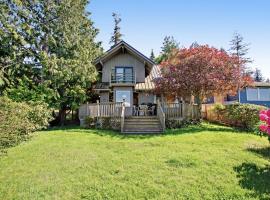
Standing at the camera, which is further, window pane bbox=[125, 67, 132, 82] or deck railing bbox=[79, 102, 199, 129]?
window pane bbox=[125, 67, 132, 82]

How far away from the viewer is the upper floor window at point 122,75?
82.7ft

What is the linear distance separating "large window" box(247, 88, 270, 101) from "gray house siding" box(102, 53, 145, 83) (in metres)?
14.2

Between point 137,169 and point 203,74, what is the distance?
36.7 ft

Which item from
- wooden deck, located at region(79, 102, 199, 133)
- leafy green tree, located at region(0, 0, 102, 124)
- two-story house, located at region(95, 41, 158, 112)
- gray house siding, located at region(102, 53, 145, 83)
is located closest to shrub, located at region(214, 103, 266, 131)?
wooden deck, located at region(79, 102, 199, 133)

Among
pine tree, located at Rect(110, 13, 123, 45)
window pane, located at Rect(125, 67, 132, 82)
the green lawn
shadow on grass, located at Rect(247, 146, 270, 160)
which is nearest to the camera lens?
the green lawn

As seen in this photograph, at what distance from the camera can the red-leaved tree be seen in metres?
18.5

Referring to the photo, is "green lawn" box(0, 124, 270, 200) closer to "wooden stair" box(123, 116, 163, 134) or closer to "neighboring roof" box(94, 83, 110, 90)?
"wooden stair" box(123, 116, 163, 134)

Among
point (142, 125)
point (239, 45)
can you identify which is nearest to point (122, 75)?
point (142, 125)

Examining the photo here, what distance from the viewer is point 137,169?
30.4ft

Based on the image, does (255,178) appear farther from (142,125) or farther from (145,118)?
(145,118)

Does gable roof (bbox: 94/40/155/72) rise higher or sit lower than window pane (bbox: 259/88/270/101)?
higher

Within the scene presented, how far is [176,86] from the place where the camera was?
1906 centimetres

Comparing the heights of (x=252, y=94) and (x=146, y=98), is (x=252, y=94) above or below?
above

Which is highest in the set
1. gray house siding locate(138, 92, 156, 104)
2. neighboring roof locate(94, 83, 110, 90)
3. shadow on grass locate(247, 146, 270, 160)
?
neighboring roof locate(94, 83, 110, 90)
